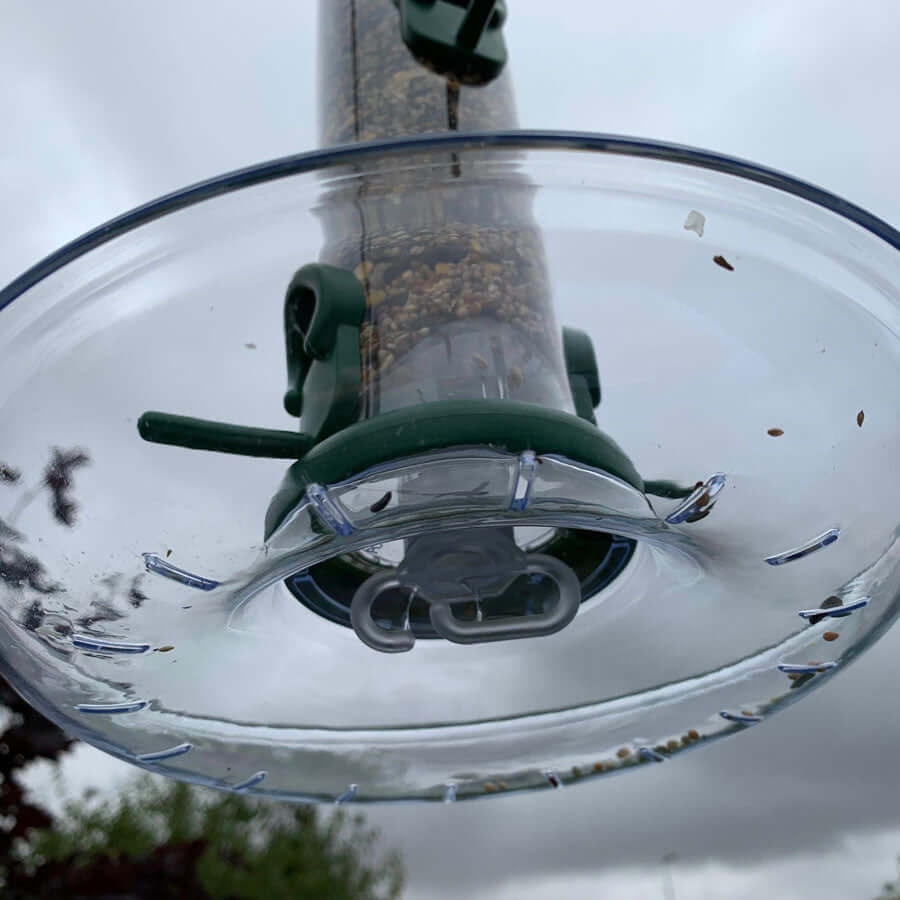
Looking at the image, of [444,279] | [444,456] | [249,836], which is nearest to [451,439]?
[444,456]

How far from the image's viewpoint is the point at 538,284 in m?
0.77

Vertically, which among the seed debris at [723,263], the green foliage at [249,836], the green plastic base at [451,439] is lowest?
the green plastic base at [451,439]

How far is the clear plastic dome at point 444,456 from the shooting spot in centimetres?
62

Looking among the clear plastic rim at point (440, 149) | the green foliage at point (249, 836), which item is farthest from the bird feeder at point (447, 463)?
the green foliage at point (249, 836)

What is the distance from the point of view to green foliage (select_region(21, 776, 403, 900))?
7707mm

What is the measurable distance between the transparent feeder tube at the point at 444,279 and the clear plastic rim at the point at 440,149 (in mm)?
14

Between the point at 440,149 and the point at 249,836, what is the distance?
8809mm

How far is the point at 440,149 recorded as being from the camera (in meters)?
0.59

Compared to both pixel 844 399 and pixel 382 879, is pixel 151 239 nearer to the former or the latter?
pixel 844 399

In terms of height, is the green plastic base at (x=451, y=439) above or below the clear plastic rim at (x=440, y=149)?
below

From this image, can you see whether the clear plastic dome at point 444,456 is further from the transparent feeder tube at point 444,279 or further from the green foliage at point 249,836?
the green foliage at point 249,836

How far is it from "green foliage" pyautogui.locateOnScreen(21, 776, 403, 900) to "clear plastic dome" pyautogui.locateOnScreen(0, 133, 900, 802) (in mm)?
6952

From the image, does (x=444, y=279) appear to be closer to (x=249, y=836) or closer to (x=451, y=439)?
(x=451, y=439)

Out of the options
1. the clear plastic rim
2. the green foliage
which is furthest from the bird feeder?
the green foliage
